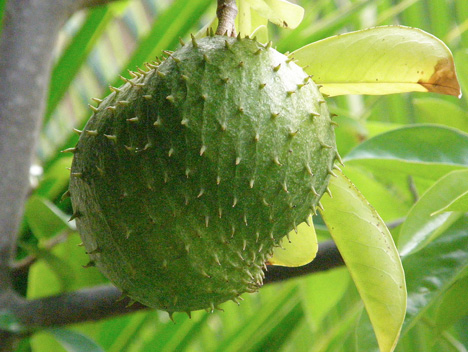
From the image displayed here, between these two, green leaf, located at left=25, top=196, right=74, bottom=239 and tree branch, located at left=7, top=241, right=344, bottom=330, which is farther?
green leaf, located at left=25, top=196, right=74, bottom=239

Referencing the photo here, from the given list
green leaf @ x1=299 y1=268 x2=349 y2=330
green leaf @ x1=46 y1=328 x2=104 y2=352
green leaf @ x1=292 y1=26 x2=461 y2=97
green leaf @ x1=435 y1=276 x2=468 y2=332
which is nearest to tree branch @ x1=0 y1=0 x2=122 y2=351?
green leaf @ x1=46 y1=328 x2=104 y2=352

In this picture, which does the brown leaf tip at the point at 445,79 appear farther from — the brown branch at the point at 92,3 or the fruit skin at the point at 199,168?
the brown branch at the point at 92,3

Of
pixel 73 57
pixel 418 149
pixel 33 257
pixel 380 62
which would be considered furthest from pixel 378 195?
pixel 73 57

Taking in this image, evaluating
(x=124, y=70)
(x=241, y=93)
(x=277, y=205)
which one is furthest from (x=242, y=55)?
(x=124, y=70)

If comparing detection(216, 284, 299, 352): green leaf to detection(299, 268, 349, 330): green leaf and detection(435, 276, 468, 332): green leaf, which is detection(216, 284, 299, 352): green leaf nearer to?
detection(299, 268, 349, 330): green leaf

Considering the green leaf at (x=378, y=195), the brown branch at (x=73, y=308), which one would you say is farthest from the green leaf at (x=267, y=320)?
the brown branch at (x=73, y=308)

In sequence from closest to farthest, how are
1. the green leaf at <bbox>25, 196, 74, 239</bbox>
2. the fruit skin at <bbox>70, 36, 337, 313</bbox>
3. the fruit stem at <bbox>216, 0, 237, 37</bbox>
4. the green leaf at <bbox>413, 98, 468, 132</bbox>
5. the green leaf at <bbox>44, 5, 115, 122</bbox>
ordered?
the fruit skin at <bbox>70, 36, 337, 313</bbox> → the fruit stem at <bbox>216, 0, 237, 37</bbox> → the green leaf at <bbox>25, 196, 74, 239</bbox> → the green leaf at <bbox>413, 98, 468, 132</bbox> → the green leaf at <bbox>44, 5, 115, 122</bbox>

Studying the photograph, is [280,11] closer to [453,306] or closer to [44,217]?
[453,306]

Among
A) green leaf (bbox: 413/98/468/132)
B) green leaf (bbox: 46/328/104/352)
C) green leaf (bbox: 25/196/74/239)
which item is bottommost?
green leaf (bbox: 413/98/468/132)
